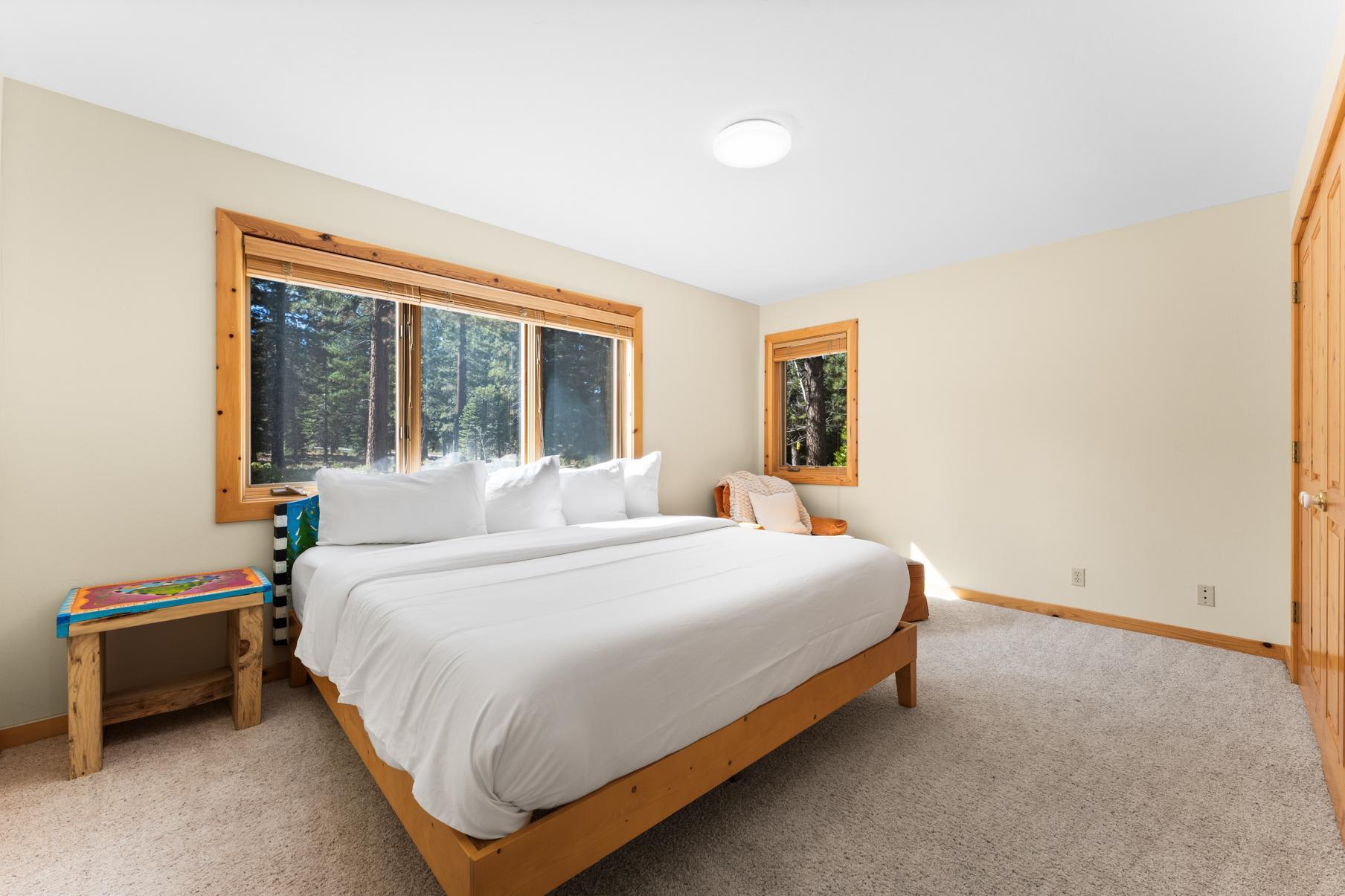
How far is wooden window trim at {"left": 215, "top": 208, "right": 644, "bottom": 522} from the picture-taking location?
2.54 meters

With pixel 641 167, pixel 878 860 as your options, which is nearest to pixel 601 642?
pixel 878 860

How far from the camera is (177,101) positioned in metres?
2.25

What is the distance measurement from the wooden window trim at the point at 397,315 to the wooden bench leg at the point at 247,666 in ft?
1.96

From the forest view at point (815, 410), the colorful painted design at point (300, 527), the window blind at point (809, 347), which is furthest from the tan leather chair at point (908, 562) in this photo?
the colorful painted design at point (300, 527)

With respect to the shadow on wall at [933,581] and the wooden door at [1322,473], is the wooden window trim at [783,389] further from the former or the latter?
the wooden door at [1322,473]

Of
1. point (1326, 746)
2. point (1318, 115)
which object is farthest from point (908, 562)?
point (1318, 115)

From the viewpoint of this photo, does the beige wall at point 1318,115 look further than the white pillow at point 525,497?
No

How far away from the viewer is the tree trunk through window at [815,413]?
497 centimetres

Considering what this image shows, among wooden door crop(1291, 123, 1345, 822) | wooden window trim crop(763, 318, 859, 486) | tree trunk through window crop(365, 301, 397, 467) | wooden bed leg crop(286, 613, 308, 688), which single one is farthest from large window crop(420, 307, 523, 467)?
wooden door crop(1291, 123, 1345, 822)

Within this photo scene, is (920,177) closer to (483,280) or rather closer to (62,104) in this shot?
(483,280)

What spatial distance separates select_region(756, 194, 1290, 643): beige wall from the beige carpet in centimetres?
96

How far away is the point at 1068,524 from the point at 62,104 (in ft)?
17.6

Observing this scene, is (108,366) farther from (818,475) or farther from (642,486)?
(818,475)

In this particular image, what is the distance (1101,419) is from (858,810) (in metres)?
2.97
